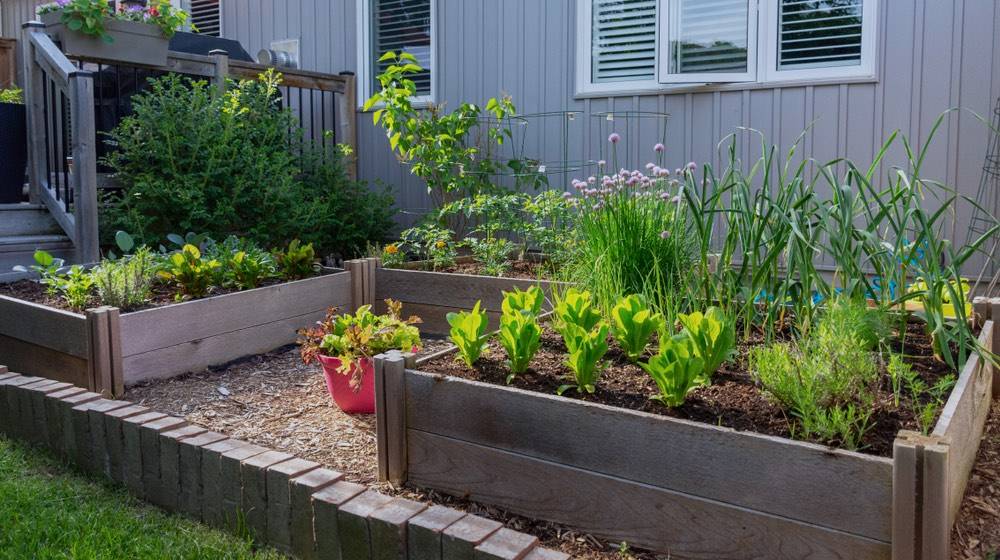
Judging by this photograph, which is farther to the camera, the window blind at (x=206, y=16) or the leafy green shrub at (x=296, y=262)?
the window blind at (x=206, y=16)

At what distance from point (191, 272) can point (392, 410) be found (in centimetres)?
188

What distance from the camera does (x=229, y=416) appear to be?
3088 millimetres

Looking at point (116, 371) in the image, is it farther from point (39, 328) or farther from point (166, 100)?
point (166, 100)

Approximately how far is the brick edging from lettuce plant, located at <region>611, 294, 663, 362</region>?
879 millimetres

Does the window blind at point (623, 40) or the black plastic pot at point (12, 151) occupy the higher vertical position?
the window blind at point (623, 40)

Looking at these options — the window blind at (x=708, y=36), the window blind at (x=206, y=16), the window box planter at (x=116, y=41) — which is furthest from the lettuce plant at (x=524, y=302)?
the window blind at (x=206, y=16)

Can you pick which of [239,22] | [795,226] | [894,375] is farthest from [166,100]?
[894,375]

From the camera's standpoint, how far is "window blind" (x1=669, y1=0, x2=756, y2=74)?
514 centimetres

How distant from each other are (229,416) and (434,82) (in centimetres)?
426

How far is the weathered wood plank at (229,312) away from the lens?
3.37 meters

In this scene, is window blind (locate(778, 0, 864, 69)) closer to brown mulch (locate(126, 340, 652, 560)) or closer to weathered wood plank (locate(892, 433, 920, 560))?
brown mulch (locate(126, 340, 652, 560))

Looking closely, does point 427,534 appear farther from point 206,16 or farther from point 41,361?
point 206,16

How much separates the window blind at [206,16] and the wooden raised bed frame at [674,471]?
7.08 meters

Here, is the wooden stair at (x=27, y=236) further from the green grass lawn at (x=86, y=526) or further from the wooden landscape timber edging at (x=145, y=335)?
the green grass lawn at (x=86, y=526)
